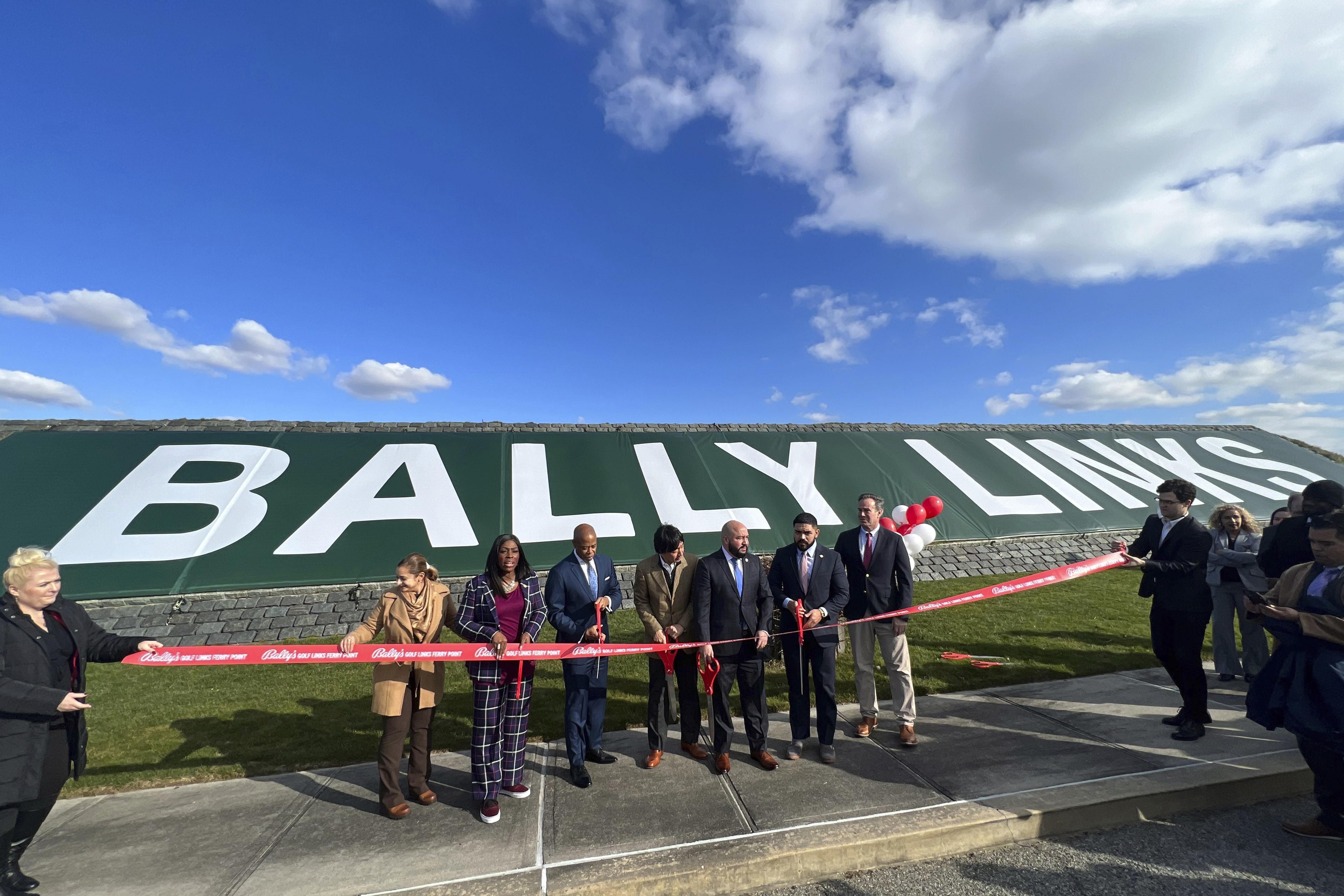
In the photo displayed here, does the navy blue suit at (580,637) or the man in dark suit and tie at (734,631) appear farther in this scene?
the man in dark suit and tie at (734,631)

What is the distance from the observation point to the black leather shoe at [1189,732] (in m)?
4.84

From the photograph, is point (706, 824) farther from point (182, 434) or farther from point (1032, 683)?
point (182, 434)

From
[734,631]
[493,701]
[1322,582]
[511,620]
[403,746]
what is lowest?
[403,746]

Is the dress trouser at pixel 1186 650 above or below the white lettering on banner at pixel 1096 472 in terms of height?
below

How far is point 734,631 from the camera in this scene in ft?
16.1

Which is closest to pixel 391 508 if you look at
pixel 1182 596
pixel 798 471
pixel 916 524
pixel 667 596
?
pixel 667 596

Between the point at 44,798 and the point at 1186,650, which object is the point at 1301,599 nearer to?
the point at 1186,650

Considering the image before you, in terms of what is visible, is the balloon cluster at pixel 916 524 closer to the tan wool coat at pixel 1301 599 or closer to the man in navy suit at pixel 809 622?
the man in navy suit at pixel 809 622

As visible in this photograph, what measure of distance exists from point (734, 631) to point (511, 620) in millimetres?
1925

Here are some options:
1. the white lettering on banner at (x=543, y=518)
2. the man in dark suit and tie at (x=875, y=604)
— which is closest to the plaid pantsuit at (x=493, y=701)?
the man in dark suit and tie at (x=875, y=604)

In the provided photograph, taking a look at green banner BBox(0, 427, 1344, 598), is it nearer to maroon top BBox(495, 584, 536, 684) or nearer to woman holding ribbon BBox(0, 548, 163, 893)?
maroon top BBox(495, 584, 536, 684)

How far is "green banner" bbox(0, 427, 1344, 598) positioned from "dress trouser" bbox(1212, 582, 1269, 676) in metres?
7.06

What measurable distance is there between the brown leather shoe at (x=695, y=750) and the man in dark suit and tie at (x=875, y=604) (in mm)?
1541

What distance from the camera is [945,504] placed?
1473cm
